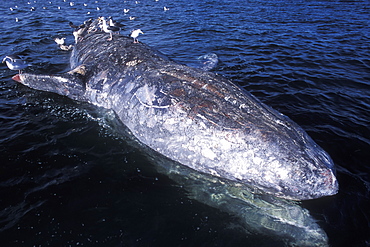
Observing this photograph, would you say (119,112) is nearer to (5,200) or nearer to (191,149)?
(191,149)

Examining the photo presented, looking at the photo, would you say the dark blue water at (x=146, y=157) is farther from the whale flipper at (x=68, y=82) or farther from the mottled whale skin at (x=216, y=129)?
the mottled whale skin at (x=216, y=129)

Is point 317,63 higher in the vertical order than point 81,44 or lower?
lower

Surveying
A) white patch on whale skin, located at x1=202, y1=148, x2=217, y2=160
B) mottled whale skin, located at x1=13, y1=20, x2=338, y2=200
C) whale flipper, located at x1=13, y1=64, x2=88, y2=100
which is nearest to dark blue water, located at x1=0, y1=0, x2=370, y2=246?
whale flipper, located at x1=13, y1=64, x2=88, y2=100

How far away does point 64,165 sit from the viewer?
181 inches

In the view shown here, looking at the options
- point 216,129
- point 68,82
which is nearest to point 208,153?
point 216,129

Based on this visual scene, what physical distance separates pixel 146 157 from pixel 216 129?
1.53 metres

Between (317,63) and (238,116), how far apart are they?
6935mm

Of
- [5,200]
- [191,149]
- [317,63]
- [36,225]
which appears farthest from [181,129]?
[317,63]

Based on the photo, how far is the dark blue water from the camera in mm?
3572

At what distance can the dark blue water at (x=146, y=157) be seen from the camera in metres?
3.57

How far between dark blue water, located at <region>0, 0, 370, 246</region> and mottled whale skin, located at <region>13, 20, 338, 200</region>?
0.54 meters

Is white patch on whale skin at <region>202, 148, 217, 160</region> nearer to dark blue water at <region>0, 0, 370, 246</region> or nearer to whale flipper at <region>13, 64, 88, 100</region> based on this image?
dark blue water at <region>0, 0, 370, 246</region>

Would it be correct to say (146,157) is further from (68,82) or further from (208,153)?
(68,82)

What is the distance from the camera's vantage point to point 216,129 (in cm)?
381
